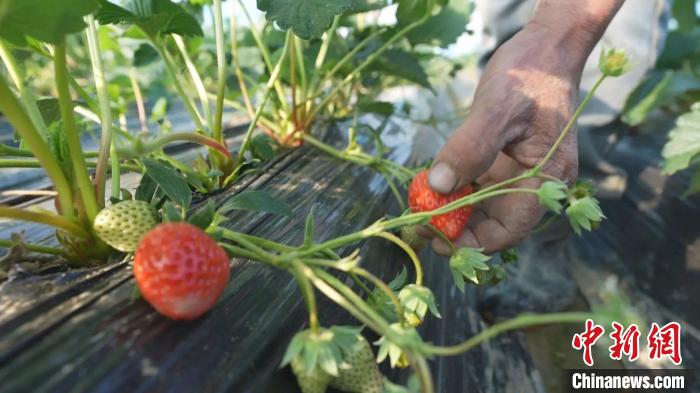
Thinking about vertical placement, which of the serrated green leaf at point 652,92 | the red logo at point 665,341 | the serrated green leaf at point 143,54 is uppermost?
the serrated green leaf at point 143,54

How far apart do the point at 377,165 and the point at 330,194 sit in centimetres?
11

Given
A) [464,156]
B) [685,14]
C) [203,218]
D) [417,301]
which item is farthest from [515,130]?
[685,14]

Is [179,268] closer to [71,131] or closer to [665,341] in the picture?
[71,131]

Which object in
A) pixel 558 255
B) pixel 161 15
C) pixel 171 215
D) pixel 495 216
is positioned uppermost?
pixel 161 15

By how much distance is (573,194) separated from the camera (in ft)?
1.91

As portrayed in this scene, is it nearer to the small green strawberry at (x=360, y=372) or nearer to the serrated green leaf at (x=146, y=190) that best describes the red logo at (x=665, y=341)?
the small green strawberry at (x=360, y=372)

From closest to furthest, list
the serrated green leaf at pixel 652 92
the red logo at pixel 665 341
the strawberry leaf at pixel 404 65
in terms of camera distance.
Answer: the red logo at pixel 665 341 < the strawberry leaf at pixel 404 65 < the serrated green leaf at pixel 652 92

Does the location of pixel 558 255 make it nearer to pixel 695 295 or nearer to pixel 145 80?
pixel 695 295

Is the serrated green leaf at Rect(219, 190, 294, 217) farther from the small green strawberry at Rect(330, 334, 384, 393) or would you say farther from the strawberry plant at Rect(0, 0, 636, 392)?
the small green strawberry at Rect(330, 334, 384, 393)

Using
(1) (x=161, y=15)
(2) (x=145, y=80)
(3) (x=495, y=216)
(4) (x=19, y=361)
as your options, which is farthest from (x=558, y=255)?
(2) (x=145, y=80)

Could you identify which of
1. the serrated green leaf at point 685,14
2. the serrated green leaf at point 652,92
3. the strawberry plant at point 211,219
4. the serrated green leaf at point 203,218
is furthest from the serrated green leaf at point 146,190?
the serrated green leaf at point 685,14

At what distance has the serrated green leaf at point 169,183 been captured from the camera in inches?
19.3

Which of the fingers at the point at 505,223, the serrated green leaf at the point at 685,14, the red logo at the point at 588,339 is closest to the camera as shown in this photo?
the fingers at the point at 505,223

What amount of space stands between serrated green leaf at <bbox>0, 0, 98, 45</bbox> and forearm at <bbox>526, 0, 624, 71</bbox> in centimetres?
60
